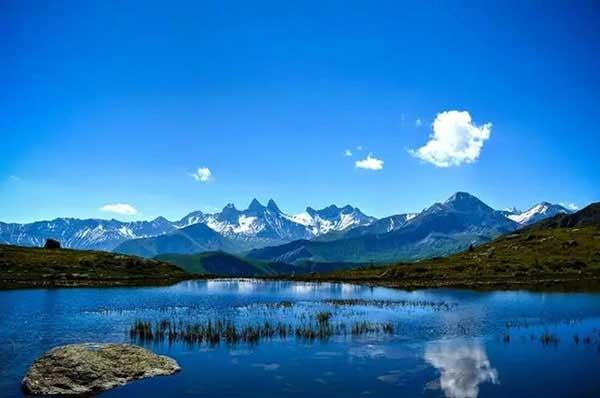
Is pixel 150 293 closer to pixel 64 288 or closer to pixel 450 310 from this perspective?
pixel 64 288

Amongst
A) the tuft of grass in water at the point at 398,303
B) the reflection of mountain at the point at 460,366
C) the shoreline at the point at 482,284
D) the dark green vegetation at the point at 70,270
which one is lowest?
the reflection of mountain at the point at 460,366

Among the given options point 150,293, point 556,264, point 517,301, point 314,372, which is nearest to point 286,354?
point 314,372

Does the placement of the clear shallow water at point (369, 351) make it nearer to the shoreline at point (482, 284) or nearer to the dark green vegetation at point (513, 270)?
the shoreline at point (482, 284)

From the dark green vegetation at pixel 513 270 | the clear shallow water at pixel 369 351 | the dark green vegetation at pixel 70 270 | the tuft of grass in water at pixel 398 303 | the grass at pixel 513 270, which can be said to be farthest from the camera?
the dark green vegetation at pixel 70 270

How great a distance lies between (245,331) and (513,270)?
126300 mm

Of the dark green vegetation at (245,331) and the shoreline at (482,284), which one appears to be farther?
the shoreline at (482,284)

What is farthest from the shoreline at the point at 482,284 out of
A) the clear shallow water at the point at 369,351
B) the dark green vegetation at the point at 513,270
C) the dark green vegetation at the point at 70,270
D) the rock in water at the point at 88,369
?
the rock in water at the point at 88,369

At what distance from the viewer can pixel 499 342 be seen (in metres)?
54.1

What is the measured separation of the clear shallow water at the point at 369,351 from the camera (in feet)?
121

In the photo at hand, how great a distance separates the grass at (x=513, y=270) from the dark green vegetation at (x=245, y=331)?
76372 millimetres

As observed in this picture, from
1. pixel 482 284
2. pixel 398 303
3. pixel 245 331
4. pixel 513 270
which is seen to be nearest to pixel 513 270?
pixel 513 270

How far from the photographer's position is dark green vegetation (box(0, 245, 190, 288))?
464 ft

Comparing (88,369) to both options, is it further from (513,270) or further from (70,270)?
(513,270)

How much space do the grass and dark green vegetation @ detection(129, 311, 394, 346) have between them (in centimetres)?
7637
